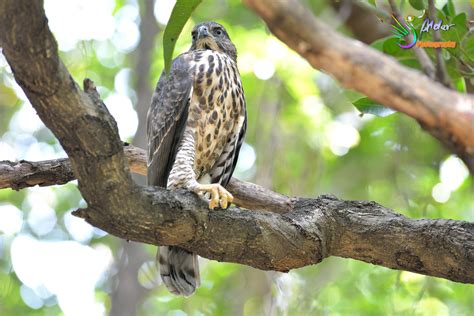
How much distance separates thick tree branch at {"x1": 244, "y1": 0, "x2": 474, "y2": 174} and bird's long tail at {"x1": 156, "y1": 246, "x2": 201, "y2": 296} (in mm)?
3113

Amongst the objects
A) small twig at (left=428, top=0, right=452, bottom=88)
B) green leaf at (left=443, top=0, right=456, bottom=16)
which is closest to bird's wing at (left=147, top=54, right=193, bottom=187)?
green leaf at (left=443, top=0, right=456, bottom=16)

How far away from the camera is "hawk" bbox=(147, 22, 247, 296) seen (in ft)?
15.7

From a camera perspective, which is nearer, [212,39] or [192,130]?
[192,130]

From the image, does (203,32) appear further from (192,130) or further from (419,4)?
(419,4)

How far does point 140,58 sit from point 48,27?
6.99 meters

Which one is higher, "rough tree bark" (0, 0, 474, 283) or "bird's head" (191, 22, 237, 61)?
"bird's head" (191, 22, 237, 61)

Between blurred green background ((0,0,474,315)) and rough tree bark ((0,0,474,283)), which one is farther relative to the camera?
blurred green background ((0,0,474,315))

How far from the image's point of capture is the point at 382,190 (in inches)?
326

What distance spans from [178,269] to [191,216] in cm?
158

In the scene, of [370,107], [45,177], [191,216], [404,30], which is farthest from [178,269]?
[404,30]

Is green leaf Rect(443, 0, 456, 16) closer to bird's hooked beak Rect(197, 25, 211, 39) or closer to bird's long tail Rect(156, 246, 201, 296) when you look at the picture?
bird's long tail Rect(156, 246, 201, 296)

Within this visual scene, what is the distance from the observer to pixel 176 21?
8.87ft

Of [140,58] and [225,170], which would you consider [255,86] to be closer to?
[140,58]

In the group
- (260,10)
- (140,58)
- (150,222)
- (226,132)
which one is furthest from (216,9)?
(260,10)
